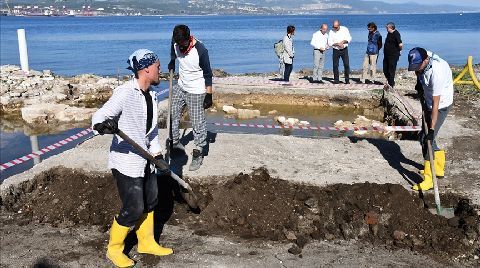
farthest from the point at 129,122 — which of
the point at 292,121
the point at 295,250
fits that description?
the point at 292,121

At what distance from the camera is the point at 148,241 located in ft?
16.3

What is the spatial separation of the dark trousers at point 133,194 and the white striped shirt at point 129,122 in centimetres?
9

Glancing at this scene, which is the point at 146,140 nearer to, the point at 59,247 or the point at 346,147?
the point at 59,247

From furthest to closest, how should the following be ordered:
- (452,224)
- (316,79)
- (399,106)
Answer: (316,79) < (399,106) < (452,224)

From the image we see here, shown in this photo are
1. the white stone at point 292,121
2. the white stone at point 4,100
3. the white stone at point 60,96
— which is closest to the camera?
the white stone at point 292,121

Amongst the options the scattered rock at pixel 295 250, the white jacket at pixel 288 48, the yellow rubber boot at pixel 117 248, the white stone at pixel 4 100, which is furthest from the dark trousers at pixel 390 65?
the white stone at pixel 4 100

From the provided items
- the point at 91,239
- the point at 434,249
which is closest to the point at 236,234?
the point at 91,239

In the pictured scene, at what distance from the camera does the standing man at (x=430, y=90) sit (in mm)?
5773

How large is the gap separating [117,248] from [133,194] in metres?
0.69

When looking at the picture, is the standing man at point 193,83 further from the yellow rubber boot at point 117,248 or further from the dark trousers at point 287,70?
the dark trousers at point 287,70

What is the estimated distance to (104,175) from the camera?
685 centimetres

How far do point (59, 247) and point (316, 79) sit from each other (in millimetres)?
11925

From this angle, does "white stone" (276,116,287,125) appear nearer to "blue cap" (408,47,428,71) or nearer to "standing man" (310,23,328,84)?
"standing man" (310,23,328,84)

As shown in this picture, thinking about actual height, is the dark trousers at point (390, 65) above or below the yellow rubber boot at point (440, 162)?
above
